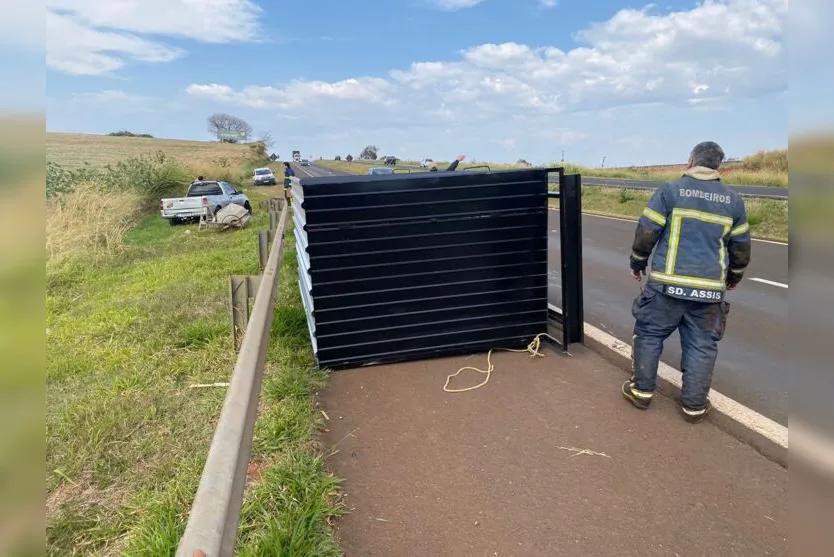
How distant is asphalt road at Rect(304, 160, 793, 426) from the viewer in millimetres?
4328

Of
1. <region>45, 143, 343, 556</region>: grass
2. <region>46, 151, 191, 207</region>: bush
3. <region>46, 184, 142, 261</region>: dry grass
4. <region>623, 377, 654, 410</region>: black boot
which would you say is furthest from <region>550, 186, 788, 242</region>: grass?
<region>46, 151, 191, 207</region>: bush

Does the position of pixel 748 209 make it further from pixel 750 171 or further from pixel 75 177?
pixel 75 177

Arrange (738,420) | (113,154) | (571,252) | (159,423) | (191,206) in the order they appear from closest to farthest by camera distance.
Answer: (738,420) < (159,423) < (571,252) < (191,206) < (113,154)

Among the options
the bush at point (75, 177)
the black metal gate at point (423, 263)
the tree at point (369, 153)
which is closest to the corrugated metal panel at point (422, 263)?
the black metal gate at point (423, 263)

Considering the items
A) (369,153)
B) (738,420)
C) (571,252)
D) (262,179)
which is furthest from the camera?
(369,153)

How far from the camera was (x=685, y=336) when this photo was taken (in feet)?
13.1

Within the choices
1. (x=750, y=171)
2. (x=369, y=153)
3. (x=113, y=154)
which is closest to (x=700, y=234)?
(x=750, y=171)

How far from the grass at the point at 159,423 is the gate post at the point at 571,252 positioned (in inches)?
94.7

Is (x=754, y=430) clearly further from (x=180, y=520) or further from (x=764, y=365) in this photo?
(x=180, y=520)

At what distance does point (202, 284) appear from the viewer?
861cm

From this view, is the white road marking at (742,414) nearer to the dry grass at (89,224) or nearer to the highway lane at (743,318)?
the highway lane at (743,318)

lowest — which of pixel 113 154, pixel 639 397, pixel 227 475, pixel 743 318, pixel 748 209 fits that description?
pixel 639 397

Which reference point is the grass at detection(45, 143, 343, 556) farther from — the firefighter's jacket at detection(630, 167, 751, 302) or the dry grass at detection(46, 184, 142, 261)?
the dry grass at detection(46, 184, 142, 261)

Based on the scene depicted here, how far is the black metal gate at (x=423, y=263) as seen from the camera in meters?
4.82
